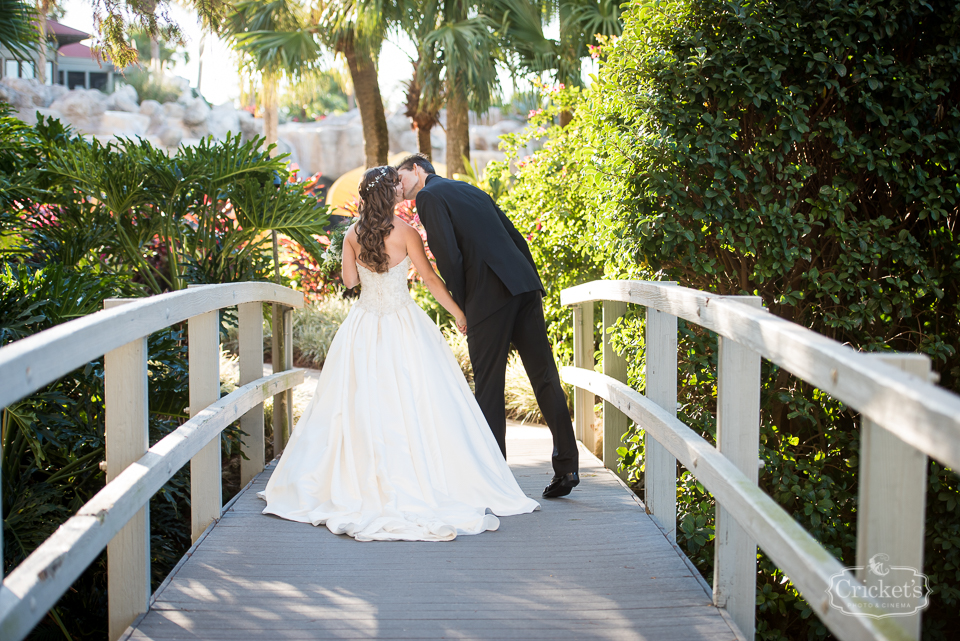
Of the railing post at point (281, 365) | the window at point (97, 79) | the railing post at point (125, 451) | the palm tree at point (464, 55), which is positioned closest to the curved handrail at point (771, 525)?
the railing post at point (125, 451)

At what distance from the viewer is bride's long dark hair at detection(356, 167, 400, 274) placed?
422 centimetres

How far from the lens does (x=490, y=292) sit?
13.9 feet

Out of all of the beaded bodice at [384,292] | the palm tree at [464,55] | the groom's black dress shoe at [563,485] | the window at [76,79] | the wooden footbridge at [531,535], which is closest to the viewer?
the wooden footbridge at [531,535]

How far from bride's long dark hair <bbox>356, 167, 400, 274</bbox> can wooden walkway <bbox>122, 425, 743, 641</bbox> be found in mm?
1508

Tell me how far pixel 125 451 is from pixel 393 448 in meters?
1.50

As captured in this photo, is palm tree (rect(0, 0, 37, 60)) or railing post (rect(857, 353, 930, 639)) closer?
railing post (rect(857, 353, 930, 639))

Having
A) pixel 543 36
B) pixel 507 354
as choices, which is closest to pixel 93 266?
pixel 507 354

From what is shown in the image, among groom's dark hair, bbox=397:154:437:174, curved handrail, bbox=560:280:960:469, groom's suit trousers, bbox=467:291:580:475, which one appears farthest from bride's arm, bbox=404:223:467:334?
curved handrail, bbox=560:280:960:469

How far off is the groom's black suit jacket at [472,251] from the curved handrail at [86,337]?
1.18 metres

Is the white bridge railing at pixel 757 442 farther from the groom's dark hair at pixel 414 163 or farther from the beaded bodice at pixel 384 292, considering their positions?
the groom's dark hair at pixel 414 163

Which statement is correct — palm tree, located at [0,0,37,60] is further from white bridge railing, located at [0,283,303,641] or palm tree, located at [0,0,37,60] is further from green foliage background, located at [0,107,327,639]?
white bridge railing, located at [0,283,303,641]

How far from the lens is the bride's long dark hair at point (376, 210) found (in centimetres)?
422

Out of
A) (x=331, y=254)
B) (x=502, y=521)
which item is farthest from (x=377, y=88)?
(x=502, y=521)

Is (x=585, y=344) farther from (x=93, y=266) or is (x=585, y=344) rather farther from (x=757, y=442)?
(x=93, y=266)
